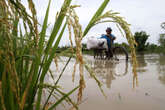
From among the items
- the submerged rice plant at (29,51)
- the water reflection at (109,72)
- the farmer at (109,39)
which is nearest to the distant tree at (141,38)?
the farmer at (109,39)

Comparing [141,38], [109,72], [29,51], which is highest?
[141,38]

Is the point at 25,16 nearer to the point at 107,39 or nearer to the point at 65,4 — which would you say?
the point at 65,4

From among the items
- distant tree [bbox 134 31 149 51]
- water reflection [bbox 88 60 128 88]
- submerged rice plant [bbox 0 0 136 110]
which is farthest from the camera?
distant tree [bbox 134 31 149 51]

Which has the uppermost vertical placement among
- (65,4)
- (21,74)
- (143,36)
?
(143,36)

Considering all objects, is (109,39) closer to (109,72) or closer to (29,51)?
(109,72)

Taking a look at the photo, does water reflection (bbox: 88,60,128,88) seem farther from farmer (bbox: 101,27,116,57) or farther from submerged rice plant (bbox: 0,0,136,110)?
farmer (bbox: 101,27,116,57)

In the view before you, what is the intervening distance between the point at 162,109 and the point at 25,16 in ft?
3.55

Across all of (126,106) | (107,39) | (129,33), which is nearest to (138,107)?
(126,106)

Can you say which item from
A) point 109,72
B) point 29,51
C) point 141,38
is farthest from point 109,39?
point 141,38

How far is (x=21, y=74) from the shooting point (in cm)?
71

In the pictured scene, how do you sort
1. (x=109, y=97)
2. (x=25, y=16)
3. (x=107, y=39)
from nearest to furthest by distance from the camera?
(x=25, y=16) → (x=109, y=97) → (x=107, y=39)

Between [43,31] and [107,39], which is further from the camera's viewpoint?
[107,39]

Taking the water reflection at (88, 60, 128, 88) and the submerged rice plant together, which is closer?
the submerged rice plant

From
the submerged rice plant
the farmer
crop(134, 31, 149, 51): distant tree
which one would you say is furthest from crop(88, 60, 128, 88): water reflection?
crop(134, 31, 149, 51): distant tree
